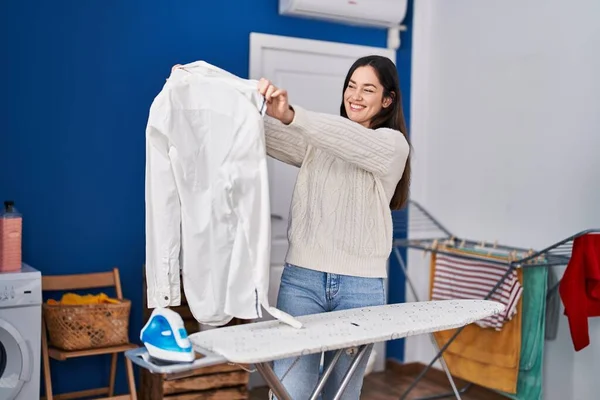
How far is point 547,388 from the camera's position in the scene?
3691mm

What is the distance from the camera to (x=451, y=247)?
12.3ft

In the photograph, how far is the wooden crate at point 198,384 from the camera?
3449mm

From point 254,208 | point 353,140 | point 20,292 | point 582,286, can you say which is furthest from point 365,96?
point 20,292

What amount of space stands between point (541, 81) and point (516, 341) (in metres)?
1.28

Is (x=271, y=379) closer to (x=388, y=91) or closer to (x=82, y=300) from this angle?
(x=388, y=91)

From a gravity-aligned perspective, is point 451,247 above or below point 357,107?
below

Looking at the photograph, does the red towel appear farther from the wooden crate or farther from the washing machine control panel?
the washing machine control panel

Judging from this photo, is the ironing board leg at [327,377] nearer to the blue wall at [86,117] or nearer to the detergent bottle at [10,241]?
the detergent bottle at [10,241]

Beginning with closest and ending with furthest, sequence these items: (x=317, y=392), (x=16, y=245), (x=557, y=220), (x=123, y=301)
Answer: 1. (x=317, y=392)
2. (x=16, y=245)
3. (x=123, y=301)
4. (x=557, y=220)

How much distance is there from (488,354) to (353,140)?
198 centimetres

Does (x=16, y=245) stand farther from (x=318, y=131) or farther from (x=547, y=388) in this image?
(x=547, y=388)

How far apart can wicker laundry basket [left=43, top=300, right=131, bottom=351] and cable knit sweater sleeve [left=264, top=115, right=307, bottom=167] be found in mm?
1467

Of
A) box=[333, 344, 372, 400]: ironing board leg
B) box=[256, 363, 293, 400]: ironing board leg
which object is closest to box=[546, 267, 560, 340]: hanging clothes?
box=[333, 344, 372, 400]: ironing board leg

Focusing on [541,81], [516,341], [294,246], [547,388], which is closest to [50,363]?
[294,246]
